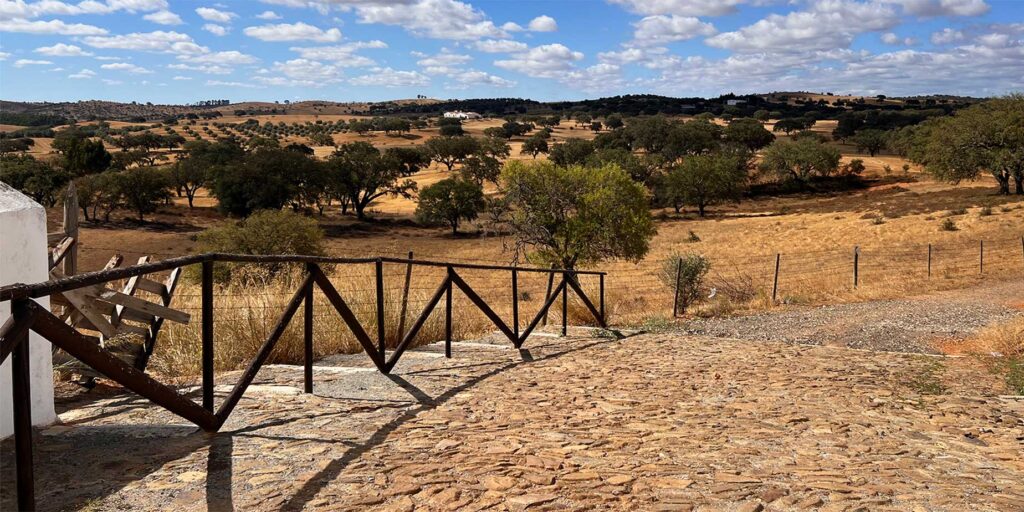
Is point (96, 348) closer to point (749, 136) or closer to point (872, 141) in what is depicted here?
point (749, 136)

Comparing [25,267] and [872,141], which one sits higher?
[872,141]

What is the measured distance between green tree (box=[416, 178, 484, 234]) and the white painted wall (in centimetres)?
5648

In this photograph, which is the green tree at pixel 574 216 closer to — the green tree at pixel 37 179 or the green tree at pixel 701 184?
the green tree at pixel 701 184

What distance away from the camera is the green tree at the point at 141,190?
5903 centimetres

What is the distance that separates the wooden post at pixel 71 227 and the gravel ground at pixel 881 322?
34.7 ft

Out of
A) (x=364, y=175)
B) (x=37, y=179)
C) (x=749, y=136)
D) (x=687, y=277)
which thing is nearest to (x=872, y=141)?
(x=749, y=136)

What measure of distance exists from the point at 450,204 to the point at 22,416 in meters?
59.2

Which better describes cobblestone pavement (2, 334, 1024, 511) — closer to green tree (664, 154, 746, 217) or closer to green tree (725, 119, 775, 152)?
green tree (664, 154, 746, 217)

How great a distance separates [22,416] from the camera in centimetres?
336

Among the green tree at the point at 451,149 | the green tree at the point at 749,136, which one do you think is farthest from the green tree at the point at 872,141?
the green tree at the point at 451,149

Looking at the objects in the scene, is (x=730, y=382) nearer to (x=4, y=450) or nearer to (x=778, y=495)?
(x=778, y=495)

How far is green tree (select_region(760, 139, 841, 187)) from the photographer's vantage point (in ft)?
245

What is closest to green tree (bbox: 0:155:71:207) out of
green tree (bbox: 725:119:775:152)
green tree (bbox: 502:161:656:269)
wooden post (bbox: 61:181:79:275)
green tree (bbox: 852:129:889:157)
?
green tree (bbox: 502:161:656:269)

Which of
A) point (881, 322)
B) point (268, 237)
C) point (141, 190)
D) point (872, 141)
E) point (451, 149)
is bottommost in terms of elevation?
point (881, 322)
